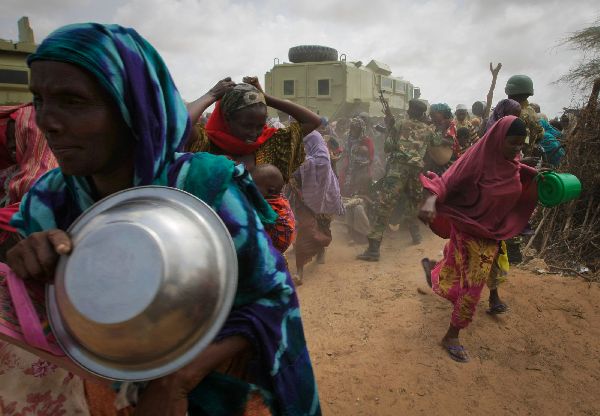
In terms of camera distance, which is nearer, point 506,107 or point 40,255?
point 40,255

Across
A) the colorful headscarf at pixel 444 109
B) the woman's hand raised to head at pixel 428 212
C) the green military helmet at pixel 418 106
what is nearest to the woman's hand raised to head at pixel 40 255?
the woman's hand raised to head at pixel 428 212

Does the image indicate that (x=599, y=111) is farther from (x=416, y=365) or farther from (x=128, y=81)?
(x=128, y=81)

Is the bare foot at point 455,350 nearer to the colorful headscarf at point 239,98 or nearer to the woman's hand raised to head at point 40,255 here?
the colorful headscarf at point 239,98

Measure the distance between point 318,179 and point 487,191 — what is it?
2.28 meters

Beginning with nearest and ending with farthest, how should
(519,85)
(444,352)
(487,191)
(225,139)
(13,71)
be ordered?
(225,139)
(487,191)
(444,352)
(519,85)
(13,71)

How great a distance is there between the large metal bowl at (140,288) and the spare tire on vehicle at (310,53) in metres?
15.2

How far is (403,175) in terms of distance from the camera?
265 inches

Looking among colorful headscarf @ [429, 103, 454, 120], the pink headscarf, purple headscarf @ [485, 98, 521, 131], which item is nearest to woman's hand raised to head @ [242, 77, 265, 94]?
the pink headscarf

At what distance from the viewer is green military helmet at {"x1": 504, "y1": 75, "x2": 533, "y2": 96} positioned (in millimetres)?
4589

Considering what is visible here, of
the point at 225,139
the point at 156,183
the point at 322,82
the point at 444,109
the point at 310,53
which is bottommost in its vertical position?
the point at 156,183

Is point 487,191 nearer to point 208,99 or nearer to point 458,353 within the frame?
point 458,353

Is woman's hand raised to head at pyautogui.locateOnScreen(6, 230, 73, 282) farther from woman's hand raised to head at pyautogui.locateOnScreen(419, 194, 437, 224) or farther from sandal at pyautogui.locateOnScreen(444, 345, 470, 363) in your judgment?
sandal at pyautogui.locateOnScreen(444, 345, 470, 363)

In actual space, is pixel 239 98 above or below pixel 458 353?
above

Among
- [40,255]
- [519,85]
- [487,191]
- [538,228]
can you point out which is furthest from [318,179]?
[40,255]
